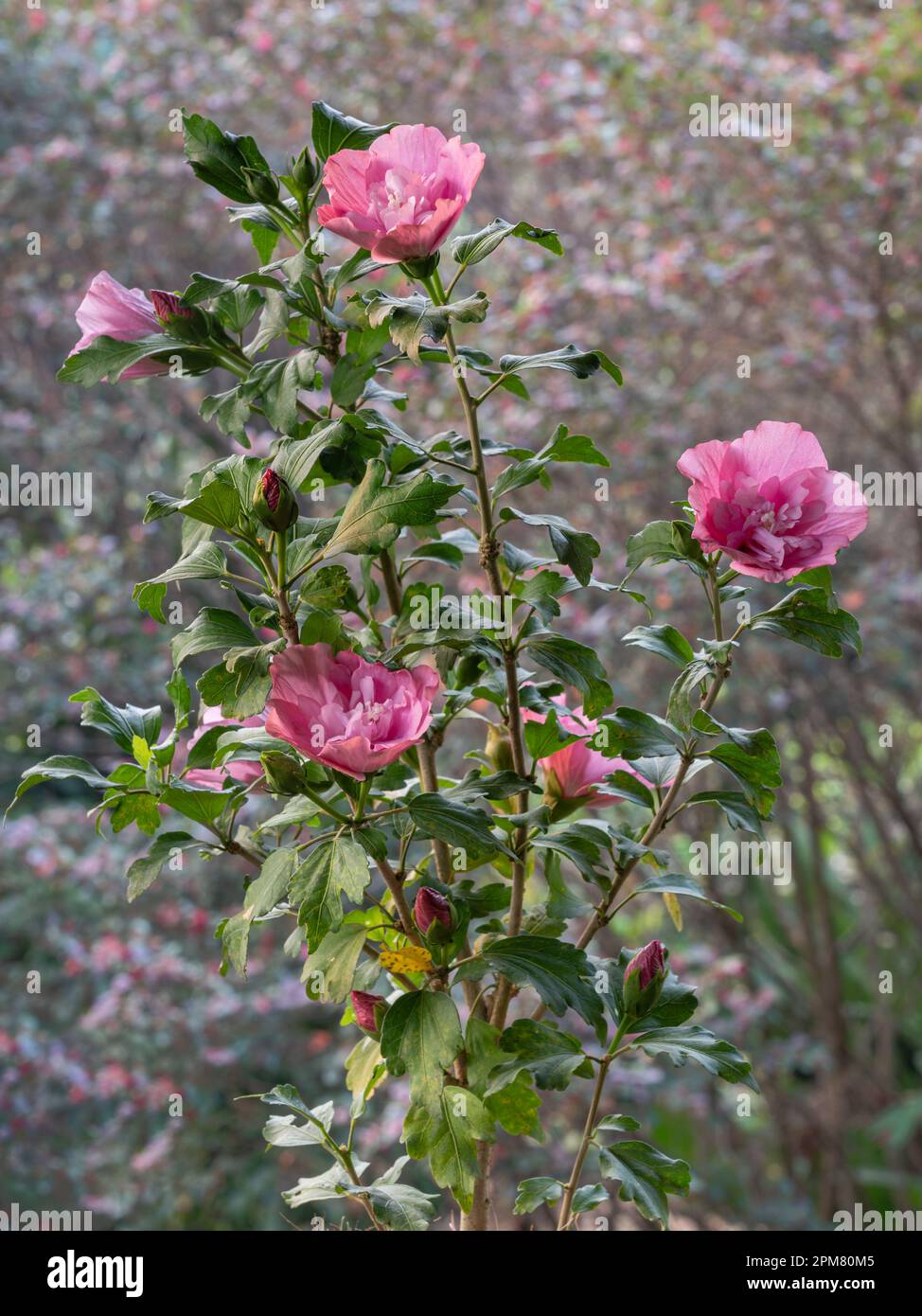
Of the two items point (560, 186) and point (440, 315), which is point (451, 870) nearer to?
point (440, 315)

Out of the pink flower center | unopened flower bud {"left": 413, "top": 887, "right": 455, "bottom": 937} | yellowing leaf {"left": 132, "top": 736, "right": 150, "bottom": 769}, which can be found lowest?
unopened flower bud {"left": 413, "top": 887, "right": 455, "bottom": 937}

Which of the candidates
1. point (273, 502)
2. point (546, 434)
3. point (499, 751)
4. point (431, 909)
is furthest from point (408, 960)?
point (546, 434)

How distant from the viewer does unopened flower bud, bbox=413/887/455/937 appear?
668 millimetres

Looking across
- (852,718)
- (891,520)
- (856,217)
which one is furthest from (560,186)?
(852,718)

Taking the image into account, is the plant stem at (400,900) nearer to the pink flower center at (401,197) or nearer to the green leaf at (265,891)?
the green leaf at (265,891)

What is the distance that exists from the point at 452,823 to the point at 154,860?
6.7 inches

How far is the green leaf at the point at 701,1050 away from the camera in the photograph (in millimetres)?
670

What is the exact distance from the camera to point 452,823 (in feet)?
2.08

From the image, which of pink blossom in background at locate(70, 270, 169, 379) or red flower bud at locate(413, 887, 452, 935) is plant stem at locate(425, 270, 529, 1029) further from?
pink blossom in background at locate(70, 270, 169, 379)

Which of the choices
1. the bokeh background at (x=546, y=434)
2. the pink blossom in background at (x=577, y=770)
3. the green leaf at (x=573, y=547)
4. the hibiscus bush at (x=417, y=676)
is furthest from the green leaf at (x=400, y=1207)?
the bokeh background at (x=546, y=434)

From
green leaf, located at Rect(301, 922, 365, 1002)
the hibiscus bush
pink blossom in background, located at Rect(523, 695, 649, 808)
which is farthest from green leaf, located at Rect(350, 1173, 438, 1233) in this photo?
pink blossom in background, located at Rect(523, 695, 649, 808)

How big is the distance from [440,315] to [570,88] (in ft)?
6.49

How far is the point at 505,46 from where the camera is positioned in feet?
8.70

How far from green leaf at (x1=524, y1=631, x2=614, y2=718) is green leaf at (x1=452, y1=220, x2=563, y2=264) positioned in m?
0.19
